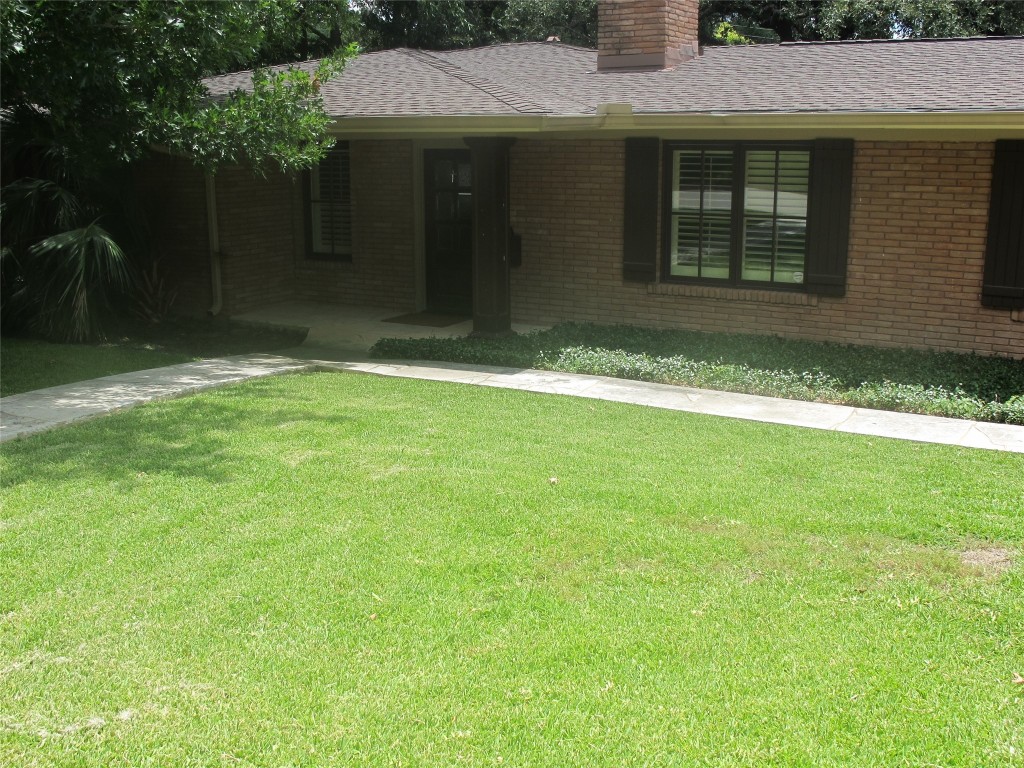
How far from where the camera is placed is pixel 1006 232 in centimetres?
1005

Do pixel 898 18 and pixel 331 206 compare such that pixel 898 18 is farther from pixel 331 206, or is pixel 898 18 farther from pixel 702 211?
pixel 331 206

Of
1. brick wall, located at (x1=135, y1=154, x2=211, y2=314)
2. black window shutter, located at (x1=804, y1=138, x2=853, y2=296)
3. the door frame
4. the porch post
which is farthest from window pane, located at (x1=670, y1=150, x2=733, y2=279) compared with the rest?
brick wall, located at (x1=135, y1=154, x2=211, y2=314)

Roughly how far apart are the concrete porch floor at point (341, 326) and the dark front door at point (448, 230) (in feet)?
2.08

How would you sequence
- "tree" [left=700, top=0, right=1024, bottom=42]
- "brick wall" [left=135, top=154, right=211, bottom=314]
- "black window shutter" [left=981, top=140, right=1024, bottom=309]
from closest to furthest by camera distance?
1. "black window shutter" [left=981, top=140, right=1024, bottom=309]
2. "brick wall" [left=135, top=154, right=211, bottom=314]
3. "tree" [left=700, top=0, right=1024, bottom=42]

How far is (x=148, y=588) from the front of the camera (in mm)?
5289

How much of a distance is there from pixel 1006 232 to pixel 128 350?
9.40m

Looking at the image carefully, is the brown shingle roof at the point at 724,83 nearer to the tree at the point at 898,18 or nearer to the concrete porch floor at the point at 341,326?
the concrete porch floor at the point at 341,326

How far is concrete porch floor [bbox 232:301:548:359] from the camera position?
41.2 feet

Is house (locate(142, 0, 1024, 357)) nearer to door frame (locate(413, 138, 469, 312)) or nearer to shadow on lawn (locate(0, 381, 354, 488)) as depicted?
door frame (locate(413, 138, 469, 312))

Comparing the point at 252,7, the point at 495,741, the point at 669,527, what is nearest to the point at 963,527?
the point at 669,527

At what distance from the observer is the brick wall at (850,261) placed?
1040 cm

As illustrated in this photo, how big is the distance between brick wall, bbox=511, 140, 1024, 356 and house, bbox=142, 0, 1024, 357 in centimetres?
2

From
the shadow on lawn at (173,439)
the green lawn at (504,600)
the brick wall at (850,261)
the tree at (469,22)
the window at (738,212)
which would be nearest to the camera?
the green lawn at (504,600)

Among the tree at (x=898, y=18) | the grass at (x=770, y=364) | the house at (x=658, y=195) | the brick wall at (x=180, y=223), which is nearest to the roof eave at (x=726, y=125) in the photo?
the house at (x=658, y=195)
